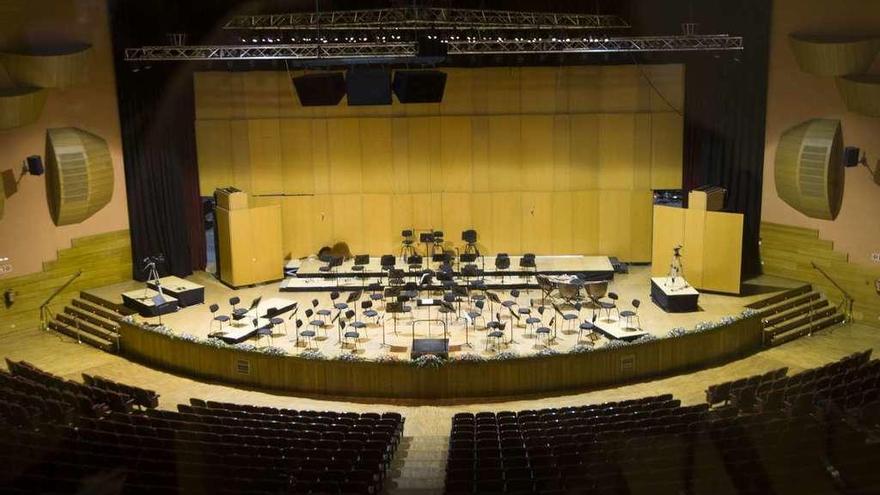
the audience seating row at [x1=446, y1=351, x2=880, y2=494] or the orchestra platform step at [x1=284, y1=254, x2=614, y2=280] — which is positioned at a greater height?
the orchestra platform step at [x1=284, y1=254, x2=614, y2=280]

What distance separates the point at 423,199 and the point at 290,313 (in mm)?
5045

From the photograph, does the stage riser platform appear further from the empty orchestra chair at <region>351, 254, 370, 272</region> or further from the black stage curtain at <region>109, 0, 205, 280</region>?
the black stage curtain at <region>109, 0, 205, 280</region>

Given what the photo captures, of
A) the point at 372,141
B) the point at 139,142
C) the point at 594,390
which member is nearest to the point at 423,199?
the point at 372,141

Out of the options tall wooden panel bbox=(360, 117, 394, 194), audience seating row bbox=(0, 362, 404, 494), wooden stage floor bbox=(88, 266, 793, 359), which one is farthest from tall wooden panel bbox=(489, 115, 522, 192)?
audience seating row bbox=(0, 362, 404, 494)

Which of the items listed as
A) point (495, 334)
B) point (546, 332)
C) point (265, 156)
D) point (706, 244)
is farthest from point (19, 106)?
point (706, 244)

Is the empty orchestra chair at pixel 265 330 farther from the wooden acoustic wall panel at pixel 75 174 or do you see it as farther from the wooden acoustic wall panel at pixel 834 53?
the wooden acoustic wall panel at pixel 834 53

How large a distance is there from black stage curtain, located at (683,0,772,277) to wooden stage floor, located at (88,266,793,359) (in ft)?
5.92

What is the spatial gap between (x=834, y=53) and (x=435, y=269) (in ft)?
30.3

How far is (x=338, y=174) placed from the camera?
2119 cm

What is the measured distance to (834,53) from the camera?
1683cm

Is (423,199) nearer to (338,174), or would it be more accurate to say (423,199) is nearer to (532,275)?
(338,174)

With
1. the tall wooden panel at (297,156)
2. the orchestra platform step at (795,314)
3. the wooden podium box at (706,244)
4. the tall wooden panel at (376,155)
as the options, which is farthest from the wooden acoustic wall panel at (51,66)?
the orchestra platform step at (795,314)

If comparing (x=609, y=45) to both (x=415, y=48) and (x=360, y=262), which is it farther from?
(x=360, y=262)

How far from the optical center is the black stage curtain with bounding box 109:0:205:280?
1902 centimetres
